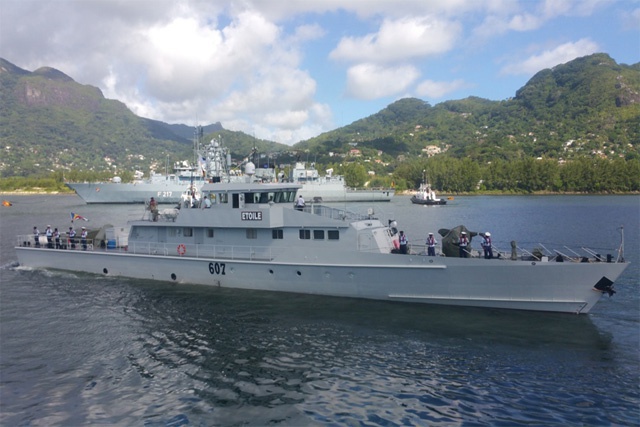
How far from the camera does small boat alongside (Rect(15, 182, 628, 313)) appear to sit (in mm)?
16266

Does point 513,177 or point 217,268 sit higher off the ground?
point 513,177

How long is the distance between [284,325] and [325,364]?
3.73 m

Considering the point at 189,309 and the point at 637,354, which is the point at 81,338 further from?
the point at 637,354

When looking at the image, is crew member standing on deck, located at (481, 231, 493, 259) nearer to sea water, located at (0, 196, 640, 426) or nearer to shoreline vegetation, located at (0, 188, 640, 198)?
sea water, located at (0, 196, 640, 426)

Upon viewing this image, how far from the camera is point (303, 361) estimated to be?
42.4 feet

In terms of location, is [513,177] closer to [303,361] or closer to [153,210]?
[153,210]

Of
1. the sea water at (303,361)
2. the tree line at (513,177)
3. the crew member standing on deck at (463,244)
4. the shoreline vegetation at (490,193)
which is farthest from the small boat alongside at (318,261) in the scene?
the tree line at (513,177)

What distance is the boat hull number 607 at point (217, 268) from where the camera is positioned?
20734 mm

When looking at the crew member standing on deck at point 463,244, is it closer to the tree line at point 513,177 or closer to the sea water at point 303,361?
the sea water at point 303,361

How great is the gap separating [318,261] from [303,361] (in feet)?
21.5

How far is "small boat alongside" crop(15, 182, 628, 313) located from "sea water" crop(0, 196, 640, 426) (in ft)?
2.25

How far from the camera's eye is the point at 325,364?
12.7 m

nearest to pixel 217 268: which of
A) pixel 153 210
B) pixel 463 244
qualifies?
pixel 153 210

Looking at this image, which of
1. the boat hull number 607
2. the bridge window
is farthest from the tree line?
the boat hull number 607
